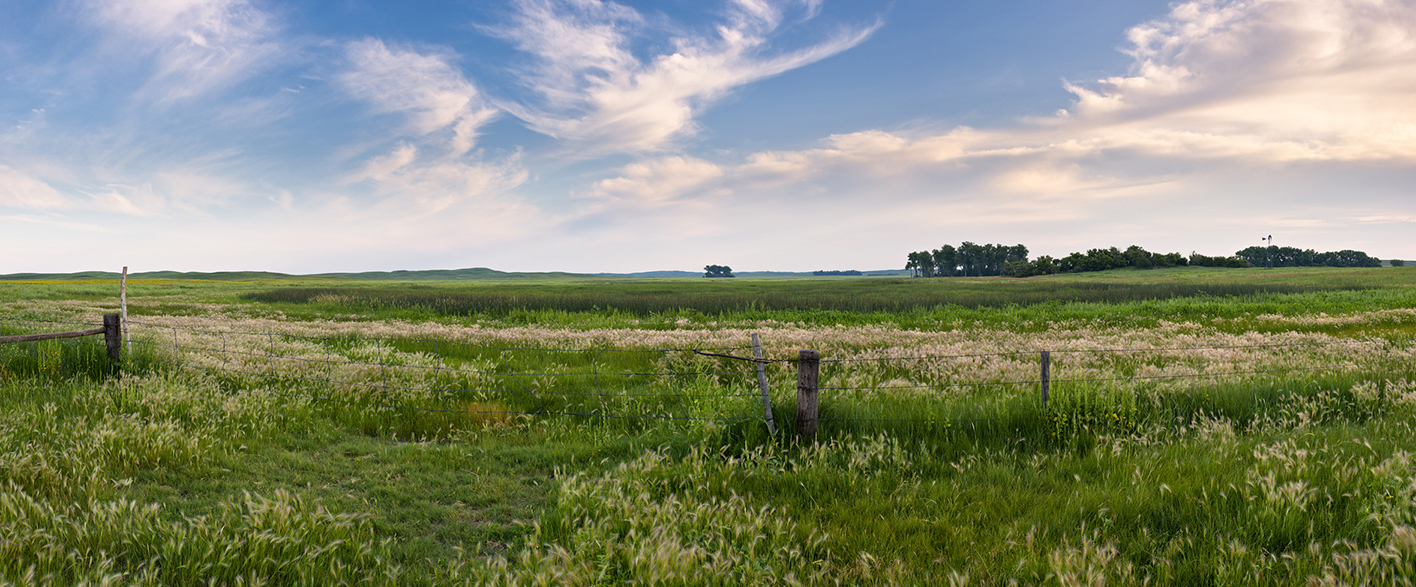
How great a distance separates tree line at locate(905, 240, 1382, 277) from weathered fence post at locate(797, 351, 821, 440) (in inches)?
5242

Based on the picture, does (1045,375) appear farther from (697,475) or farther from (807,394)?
(697,475)

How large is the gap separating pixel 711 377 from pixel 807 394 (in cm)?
447

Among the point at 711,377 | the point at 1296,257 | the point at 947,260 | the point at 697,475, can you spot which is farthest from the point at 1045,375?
the point at 1296,257

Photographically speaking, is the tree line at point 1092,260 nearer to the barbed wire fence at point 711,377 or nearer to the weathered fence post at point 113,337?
the barbed wire fence at point 711,377

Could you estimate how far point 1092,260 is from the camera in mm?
122625

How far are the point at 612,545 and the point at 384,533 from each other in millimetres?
2185

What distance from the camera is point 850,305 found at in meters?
35.2

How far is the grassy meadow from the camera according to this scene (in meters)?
3.79

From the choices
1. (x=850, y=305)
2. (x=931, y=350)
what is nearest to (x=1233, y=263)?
(x=850, y=305)

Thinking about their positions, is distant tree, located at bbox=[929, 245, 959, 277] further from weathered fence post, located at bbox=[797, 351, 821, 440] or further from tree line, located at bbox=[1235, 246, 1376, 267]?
weathered fence post, located at bbox=[797, 351, 821, 440]

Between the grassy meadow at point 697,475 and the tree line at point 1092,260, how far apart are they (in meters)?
129

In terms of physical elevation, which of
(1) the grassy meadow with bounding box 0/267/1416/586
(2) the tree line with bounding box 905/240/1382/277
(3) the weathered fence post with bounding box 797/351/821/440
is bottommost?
(1) the grassy meadow with bounding box 0/267/1416/586

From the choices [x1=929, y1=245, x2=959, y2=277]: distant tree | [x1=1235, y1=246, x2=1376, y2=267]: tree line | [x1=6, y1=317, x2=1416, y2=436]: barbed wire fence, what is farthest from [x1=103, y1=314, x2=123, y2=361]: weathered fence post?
[x1=1235, y1=246, x2=1376, y2=267]: tree line

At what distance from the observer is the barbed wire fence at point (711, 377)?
765 centimetres
